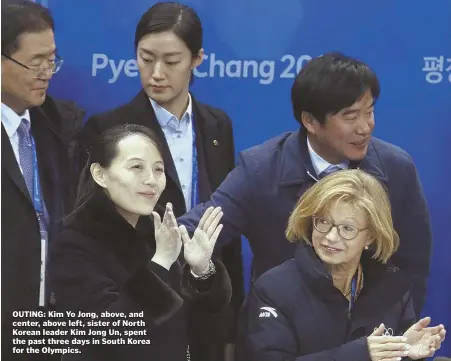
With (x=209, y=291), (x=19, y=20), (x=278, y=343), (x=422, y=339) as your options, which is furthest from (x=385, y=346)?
(x=19, y=20)

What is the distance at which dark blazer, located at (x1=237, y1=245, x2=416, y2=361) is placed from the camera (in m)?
2.47

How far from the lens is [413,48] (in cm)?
261

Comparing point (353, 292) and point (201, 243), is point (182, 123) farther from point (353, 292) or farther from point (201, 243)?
point (353, 292)

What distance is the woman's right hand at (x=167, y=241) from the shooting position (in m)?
2.54

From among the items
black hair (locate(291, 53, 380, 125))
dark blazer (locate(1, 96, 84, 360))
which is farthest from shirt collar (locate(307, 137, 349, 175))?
dark blazer (locate(1, 96, 84, 360))

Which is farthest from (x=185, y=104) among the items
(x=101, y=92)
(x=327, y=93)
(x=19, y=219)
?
(x=19, y=219)

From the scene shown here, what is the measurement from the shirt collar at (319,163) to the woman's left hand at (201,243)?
37 cm

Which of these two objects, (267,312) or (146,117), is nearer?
(267,312)

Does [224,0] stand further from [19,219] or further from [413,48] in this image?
[19,219]

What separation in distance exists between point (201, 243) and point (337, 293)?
473 millimetres

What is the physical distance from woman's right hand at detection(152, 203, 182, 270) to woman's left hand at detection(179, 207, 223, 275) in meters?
0.02

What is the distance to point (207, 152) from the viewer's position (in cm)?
262

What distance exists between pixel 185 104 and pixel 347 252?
0.73 metres

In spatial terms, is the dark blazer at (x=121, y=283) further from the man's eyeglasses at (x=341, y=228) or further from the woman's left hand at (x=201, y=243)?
the man's eyeglasses at (x=341, y=228)
